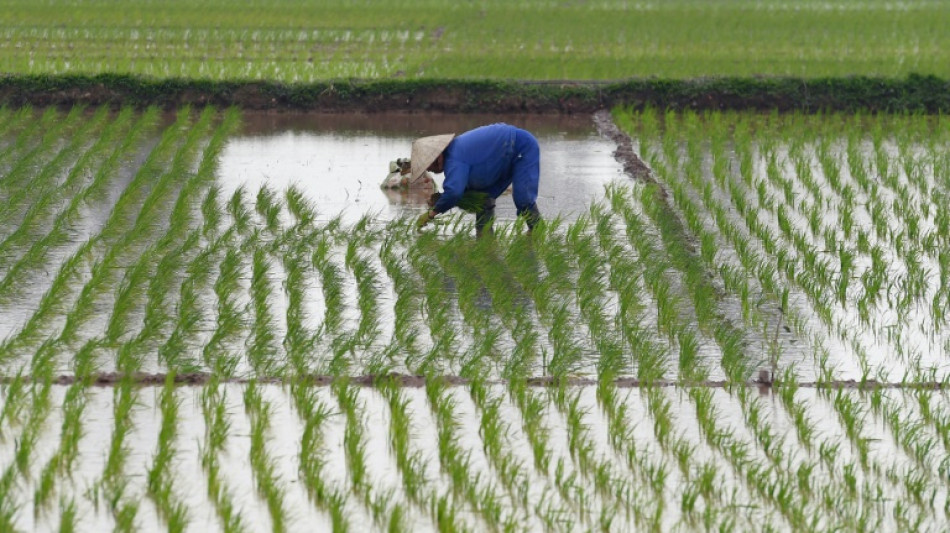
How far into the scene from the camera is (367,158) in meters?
9.53

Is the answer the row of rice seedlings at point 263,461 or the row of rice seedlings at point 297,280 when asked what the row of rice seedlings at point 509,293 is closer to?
the row of rice seedlings at point 297,280

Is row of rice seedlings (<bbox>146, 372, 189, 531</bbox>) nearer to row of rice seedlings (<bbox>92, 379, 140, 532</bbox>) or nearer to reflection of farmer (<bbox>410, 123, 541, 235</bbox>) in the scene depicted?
row of rice seedlings (<bbox>92, 379, 140, 532</bbox>)

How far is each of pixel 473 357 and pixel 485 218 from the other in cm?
218

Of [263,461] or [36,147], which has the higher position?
[36,147]

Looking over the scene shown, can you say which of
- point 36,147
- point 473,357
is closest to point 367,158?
point 36,147

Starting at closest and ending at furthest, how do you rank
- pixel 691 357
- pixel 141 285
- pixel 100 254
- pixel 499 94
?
pixel 691 357
pixel 141 285
pixel 100 254
pixel 499 94

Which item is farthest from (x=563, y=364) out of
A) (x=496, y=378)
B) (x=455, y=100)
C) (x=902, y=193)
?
(x=455, y=100)

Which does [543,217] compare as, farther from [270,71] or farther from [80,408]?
[270,71]

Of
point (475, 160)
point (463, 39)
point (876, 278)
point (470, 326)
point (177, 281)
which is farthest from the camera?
point (463, 39)

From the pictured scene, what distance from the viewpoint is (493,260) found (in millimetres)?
6746

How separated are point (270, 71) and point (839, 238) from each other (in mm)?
6485

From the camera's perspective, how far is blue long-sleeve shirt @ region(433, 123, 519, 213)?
22.9 feet

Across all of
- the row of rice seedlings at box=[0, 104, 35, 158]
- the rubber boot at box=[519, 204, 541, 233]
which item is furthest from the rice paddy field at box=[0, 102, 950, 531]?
the row of rice seedlings at box=[0, 104, 35, 158]

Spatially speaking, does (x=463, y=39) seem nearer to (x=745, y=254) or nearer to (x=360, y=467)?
(x=745, y=254)
